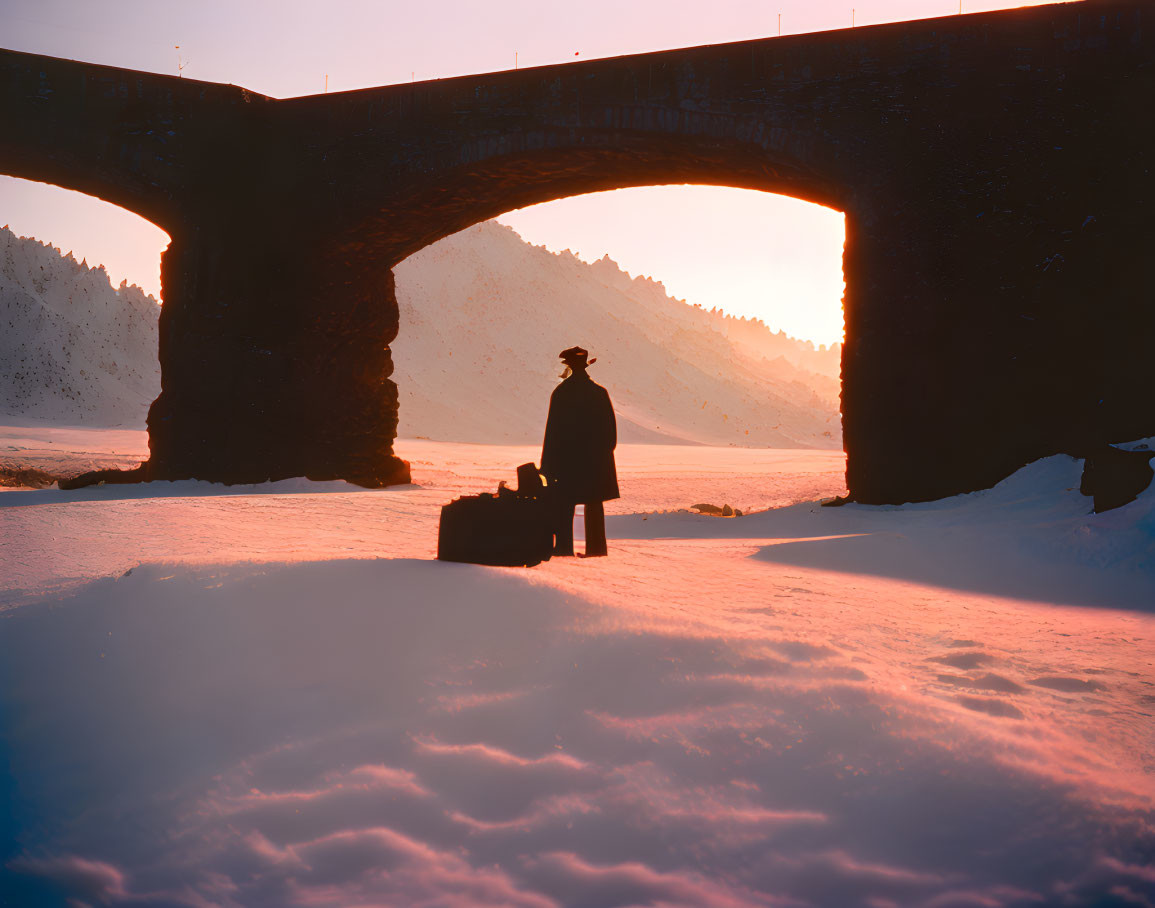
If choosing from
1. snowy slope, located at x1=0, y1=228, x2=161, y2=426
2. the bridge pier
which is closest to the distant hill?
Result: snowy slope, located at x1=0, y1=228, x2=161, y2=426

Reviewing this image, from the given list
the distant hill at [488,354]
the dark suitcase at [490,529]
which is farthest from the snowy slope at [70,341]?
the dark suitcase at [490,529]

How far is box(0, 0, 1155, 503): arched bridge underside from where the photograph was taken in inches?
304

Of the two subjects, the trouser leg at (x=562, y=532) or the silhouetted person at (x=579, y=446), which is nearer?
the trouser leg at (x=562, y=532)

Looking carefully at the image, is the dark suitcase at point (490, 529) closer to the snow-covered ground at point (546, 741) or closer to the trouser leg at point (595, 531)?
the snow-covered ground at point (546, 741)

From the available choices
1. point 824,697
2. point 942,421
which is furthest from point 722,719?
point 942,421

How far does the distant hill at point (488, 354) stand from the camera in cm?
4116

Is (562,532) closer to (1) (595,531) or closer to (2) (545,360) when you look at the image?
(1) (595,531)

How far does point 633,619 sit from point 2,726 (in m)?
2.15

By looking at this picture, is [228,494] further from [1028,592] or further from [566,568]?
[1028,592]

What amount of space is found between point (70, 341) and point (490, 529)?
46136 millimetres

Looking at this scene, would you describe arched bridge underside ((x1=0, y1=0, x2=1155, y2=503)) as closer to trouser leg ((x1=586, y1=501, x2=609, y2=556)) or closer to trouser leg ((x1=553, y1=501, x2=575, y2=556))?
trouser leg ((x1=586, y1=501, x2=609, y2=556))

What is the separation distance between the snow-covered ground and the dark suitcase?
282mm

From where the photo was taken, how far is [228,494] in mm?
9227

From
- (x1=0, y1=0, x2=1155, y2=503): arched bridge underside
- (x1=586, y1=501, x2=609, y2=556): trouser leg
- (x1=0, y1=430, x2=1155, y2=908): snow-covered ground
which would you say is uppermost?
(x1=0, y1=0, x2=1155, y2=503): arched bridge underside
